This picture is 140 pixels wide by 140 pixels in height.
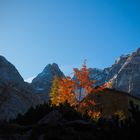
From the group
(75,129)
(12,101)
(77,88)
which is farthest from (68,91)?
(12,101)

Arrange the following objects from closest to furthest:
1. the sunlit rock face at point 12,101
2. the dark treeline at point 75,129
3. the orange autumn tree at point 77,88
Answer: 1. the dark treeline at point 75,129
2. the orange autumn tree at point 77,88
3. the sunlit rock face at point 12,101

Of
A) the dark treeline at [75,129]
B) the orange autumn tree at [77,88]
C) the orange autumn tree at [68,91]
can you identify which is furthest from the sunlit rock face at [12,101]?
the dark treeline at [75,129]

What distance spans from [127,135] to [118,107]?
40.3m

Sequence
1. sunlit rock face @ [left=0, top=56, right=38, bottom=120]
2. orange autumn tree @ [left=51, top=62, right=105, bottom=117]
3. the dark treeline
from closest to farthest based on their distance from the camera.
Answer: the dark treeline, orange autumn tree @ [left=51, top=62, right=105, bottom=117], sunlit rock face @ [left=0, top=56, right=38, bottom=120]

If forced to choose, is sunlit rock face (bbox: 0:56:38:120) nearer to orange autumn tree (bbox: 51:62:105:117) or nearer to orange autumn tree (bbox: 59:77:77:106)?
orange autumn tree (bbox: 59:77:77:106)

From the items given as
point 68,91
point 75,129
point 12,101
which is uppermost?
point 12,101

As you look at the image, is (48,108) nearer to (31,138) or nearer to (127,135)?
(31,138)

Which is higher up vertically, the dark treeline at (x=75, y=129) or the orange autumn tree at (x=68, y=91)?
the orange autumn tree at (x=68, y=91)

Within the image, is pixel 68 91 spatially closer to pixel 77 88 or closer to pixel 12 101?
pixel 77 88

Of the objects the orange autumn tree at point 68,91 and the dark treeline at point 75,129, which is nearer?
the dark treeline at point 75,129

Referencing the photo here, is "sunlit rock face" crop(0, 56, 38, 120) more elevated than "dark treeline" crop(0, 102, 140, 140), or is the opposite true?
"sunlit rock face" crop(0, 56, 38, 120)

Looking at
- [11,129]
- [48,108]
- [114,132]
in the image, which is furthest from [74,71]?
[114,132]

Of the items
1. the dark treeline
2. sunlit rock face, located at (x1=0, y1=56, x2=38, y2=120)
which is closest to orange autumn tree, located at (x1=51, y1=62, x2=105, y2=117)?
sunlit rock face, located at (x1=0, y1=56, x2=38, y2=120)

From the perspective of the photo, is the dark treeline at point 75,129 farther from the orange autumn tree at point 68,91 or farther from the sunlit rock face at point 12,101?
the sunlit rock face at point 12,101
